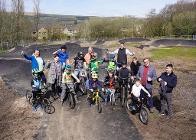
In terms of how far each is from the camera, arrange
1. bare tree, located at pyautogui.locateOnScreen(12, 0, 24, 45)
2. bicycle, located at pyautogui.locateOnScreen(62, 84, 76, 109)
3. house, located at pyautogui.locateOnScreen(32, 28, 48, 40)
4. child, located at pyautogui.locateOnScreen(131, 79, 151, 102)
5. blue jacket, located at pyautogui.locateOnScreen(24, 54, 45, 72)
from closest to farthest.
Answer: child, located at pyautogui.locateOnScreen(131, 79, 151, 102), bicycle, located at pyautogui.locateOnScreen(62, 84, 76, 109), blue jacket, located at pyautogui.locateOnScreen(24, 54, 45, 72), bare tree, located at pyautogui.locateOnScreen(12, 0, 24, 45), house, located at pyautogui.locateOnScreen(32, 28, 48, 40)

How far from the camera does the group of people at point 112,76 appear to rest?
43.1ft

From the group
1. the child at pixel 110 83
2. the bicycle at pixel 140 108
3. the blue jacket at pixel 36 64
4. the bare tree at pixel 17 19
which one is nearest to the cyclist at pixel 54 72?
the blue jacket at pixel 36 64

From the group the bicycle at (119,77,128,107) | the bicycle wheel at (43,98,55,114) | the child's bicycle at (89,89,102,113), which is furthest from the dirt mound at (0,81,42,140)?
the bicycle at (119,77,128,107)

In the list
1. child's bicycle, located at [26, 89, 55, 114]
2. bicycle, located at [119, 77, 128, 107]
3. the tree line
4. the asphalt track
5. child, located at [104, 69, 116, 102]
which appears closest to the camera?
the asphalt track

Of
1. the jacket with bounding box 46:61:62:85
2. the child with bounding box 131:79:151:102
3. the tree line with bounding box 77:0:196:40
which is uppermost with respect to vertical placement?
the tree line with bounding box 77:0:196:40

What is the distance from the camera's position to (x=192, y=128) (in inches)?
487

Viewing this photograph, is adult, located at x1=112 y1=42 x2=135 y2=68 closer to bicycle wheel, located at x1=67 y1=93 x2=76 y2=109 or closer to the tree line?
bicycle wheel, located at x1=67 y1=93 x2=76 y2=109

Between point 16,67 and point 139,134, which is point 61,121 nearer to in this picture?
point 139,134

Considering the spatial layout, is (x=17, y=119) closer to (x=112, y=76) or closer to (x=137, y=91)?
(x=112, y=76)

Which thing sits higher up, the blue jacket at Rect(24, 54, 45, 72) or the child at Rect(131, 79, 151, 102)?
the blue jacket at Rect(24, 54, 45, 72)

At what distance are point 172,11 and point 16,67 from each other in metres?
69.8

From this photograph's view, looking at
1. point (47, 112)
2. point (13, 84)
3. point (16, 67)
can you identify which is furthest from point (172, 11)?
point (47, 112)

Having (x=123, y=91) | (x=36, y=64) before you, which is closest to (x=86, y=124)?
(x=123, y=91)

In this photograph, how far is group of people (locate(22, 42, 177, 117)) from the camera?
13.1 meters
